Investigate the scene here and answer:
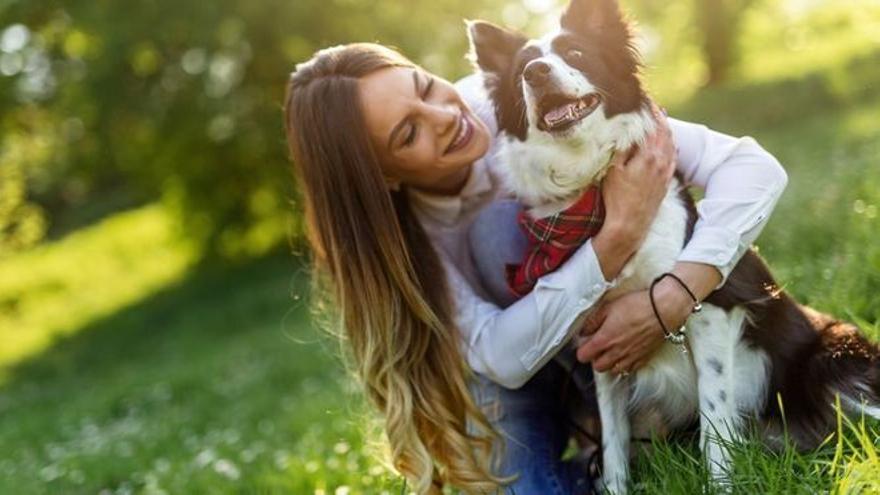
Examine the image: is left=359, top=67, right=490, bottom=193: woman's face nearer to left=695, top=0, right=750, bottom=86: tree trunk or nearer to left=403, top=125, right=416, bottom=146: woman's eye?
left=403, top=125, right=416, bottom=146: woman's eye

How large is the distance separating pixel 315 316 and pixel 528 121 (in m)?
1.28

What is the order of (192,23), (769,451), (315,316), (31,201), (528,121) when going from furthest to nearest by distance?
(31,201) → (192,23) → (315,316) → (528,121) → (769,451)

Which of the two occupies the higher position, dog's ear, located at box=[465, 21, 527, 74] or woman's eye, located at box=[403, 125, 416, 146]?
dog's ear, located at box=[465, 21, 527, 74]

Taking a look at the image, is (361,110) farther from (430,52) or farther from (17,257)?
(17,257)

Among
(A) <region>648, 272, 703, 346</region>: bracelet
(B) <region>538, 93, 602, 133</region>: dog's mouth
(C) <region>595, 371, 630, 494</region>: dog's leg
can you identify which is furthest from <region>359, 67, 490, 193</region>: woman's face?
(C) <region>595, 371, 630, 494</region>: dog's leg

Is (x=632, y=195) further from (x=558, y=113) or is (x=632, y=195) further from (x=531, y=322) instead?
(x=531, y=322)

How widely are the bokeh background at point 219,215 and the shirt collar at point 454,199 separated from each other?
836mm

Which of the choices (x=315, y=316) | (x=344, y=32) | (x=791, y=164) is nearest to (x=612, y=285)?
(x=315, y=316)

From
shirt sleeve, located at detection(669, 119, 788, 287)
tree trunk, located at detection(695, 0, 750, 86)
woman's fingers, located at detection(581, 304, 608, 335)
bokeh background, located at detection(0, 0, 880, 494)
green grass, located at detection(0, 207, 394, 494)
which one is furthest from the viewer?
tree trunk, located at detection(695, 0, 750, 86)

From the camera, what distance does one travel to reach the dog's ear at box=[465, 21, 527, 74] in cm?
340

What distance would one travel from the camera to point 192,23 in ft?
51.1

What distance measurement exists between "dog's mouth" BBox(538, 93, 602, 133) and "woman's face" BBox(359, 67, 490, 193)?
1.21 ft

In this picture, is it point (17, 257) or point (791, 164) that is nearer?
point (791, 164)

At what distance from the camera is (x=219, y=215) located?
1722 centimetres
